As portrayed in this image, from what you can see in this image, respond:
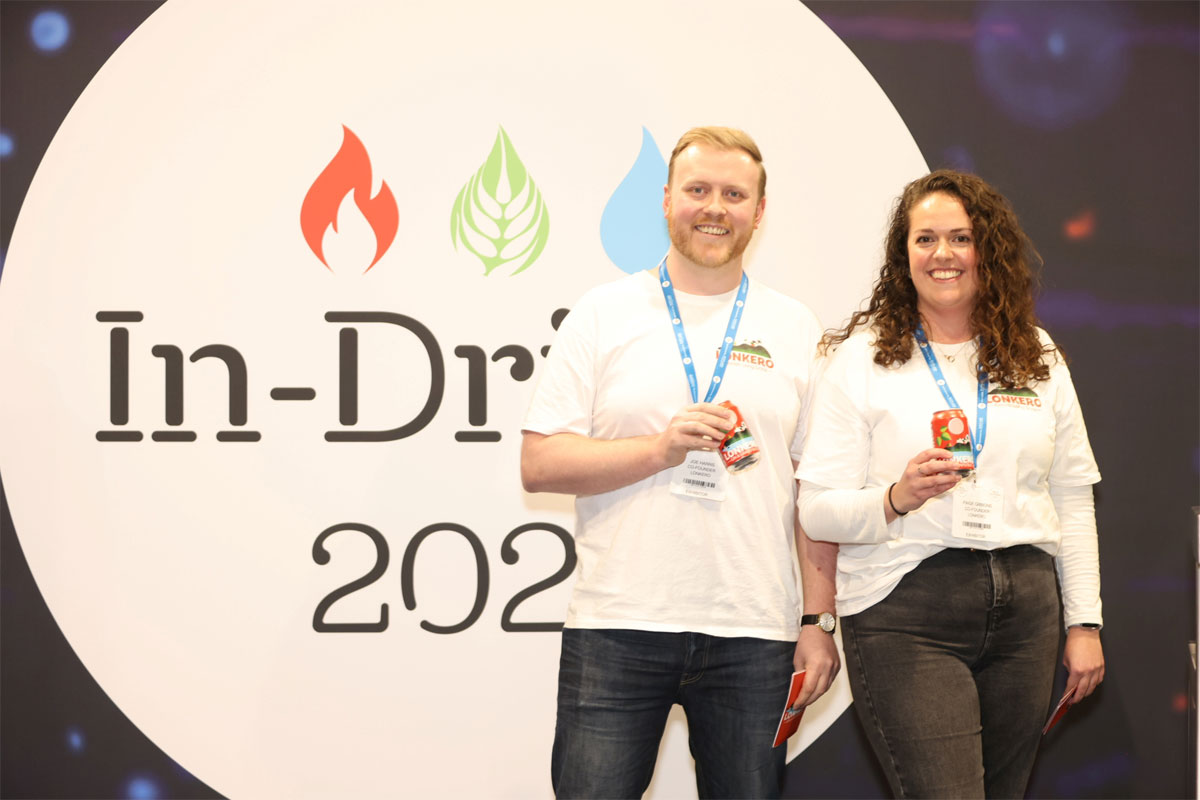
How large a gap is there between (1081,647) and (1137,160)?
1645 mm

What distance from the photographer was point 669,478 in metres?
1.97

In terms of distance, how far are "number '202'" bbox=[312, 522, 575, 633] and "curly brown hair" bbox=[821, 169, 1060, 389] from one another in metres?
1.23

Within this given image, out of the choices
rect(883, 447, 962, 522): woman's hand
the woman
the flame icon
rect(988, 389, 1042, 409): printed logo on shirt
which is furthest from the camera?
the flame icon

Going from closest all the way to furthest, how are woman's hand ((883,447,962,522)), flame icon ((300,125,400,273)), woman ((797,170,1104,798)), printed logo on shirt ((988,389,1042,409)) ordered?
woman's hand ((883,447,962,522)) → woman ((797,170,1104,798)) → printed logo on shirt ((988,389,1042,409)) → flame icon ((300,125,400,273))

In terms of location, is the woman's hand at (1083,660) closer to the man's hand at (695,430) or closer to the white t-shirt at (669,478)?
the white t-shirt at (669,478)

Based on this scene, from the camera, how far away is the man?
76.7 inches

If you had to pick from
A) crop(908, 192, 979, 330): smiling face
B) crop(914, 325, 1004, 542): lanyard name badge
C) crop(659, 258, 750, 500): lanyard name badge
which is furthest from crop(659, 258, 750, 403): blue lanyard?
crop(914, 325, 1004, 542): lanyard name badge

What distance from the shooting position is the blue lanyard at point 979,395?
194cm

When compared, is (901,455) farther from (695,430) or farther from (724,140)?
(724,140)

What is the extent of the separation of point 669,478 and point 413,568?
49.1 inches

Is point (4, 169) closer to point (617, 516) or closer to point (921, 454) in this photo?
point (617, 516)

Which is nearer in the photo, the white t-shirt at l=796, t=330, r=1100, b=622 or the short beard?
the white t-shirt at l=796, t=330, r=1100, b=622

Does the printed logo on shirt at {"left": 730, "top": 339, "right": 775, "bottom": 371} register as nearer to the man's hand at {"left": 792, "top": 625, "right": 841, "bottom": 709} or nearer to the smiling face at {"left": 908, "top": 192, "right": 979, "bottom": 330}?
the smiling face at {"left": 908, "top": 192, "right": 979, "bottom": 330}

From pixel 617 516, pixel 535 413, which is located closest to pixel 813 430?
pixel 617 516
